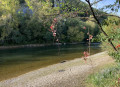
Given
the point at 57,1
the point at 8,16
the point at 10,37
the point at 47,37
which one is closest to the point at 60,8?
the point at 57,1

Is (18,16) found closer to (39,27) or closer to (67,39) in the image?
(39,27)

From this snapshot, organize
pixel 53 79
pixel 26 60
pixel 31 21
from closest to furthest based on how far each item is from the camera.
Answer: pixel 53 79 < pixel 26 60 < pixel 31 21

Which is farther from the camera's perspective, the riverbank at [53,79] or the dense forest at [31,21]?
the riverbank at [53,79]

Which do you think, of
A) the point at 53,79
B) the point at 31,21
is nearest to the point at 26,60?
the point at 53,79

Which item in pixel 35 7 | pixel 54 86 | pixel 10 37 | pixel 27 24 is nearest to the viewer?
pixel 35 7

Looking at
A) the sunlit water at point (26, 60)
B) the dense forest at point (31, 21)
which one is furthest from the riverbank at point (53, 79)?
the dense forest at point (31, 21)

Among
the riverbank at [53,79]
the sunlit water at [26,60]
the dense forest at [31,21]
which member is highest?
the dense forest at [31,21]

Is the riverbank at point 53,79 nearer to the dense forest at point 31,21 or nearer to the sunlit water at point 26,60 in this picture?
the sunlit water at point 26,60

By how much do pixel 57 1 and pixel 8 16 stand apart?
121ft

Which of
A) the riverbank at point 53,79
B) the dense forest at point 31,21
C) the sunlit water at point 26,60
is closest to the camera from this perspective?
the dense forest at point 31,21

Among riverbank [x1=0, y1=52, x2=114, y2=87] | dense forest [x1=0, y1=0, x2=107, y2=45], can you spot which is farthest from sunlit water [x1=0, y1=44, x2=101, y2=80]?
riverbank [x1=0, y1=52, x2=114, y2=87]

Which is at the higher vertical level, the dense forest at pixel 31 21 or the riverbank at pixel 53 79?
the dense forest at pixel 31 21

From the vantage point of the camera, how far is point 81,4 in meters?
3.24

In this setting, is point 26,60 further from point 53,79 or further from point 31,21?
point 31,21
